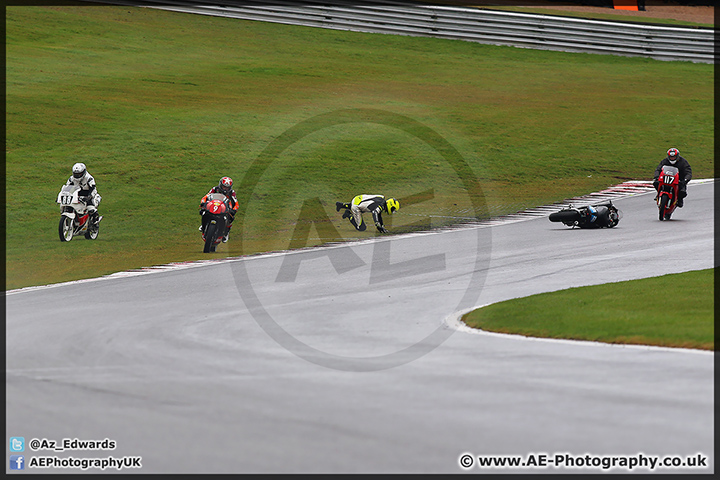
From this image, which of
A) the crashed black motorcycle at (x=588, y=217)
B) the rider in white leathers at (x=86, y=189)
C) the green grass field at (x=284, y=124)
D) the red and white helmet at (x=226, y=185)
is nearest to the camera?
the red and white helmet at (x=226, y=185)

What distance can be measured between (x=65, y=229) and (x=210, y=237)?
13.4ft

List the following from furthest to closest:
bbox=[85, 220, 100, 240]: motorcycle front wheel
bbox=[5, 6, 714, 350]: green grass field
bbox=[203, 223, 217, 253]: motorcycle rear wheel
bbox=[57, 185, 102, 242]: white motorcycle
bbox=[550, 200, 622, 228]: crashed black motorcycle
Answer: bbox=[5, 6, 714, 350]: green grass field < bbox=[85, 220, 100, 240]: motorcycle front wheel < bbox=[550, 200, 622, 228]: crashed black motorcycle < bbox=[57, 185, 102, 242]: white motorcycle < bbox=[203, 223, 217, 253]: motorcycle rear wheel

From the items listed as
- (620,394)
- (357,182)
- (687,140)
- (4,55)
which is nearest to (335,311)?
(620,394)

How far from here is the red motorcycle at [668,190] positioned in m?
22.0

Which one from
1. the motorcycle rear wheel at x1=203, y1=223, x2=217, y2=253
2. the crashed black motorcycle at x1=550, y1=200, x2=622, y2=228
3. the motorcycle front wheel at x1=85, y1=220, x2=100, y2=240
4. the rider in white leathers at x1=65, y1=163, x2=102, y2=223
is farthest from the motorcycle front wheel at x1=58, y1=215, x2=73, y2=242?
the crashed black motorcycle at x1=550, y1=200, x2=622, y2=228

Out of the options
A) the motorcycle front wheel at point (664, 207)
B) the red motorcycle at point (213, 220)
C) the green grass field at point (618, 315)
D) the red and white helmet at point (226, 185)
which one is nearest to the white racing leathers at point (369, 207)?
the red and white helmet at point (226, 185)

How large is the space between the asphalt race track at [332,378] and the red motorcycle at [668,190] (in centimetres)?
624

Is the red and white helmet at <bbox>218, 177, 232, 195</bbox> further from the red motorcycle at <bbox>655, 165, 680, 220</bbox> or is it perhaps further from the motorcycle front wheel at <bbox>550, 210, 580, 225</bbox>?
the red motorcycle at <bbox>655, 165, 680, 220</bbox>

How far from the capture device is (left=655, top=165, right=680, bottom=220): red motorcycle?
21969 millimetres

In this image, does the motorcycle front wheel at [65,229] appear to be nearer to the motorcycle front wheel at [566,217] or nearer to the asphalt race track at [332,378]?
the asphalt race track at [332,378]

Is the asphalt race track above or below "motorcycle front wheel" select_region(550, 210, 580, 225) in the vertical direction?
below

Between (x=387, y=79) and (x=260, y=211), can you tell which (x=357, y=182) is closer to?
(x=260, y=211)

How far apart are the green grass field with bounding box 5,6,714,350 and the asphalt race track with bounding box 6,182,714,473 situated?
5267mm

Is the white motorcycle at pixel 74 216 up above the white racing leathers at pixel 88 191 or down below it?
below
